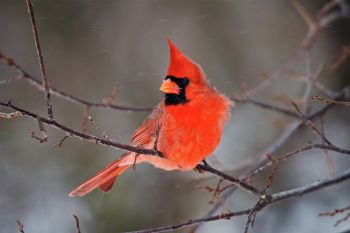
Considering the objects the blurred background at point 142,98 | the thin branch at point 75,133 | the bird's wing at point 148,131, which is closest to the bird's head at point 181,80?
the bird's wing at point 148,131

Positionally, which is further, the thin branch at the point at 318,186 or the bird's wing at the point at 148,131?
the bird's wing at the point at 148,131

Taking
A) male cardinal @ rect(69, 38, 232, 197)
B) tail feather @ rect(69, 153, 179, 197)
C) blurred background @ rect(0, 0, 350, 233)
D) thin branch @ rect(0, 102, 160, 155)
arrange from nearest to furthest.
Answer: thin branch @ rect(0, 102, 160, 155), male cardinal @ rect(69, 38, 232, 197), tail feather @ rect(69, 153, 179, 197), blurred background @ rect(0, 0, 350, 233)

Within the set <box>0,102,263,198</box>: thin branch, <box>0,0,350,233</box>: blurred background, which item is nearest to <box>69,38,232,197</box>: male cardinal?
<box>0,102,263,198</box>: thin branch

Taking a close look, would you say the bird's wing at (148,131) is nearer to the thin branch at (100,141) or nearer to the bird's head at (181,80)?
the bird's head at (181,80)

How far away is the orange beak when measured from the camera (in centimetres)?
283

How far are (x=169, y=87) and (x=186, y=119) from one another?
0.19m

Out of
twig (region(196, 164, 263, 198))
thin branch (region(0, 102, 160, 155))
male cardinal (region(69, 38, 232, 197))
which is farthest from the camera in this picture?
male cardinal (region(69, 38, 232, 197))

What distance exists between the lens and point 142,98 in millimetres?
4875

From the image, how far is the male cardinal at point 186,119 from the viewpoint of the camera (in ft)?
9.46

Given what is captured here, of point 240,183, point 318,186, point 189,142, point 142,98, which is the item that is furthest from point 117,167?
point 142,98

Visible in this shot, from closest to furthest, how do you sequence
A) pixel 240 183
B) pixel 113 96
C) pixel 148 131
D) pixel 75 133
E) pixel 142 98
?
pixel 75 133 < pixel 240 183 < pixel 113 96 < pixel 148 131 < pixel 142 98

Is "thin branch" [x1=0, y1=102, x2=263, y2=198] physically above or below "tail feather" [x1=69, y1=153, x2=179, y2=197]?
below

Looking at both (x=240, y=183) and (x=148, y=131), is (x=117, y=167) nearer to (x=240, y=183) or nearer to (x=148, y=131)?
(x=148, y=131)

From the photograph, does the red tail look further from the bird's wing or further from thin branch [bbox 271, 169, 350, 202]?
thin branch [bbox 271, 169, 350, 202]
